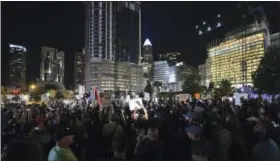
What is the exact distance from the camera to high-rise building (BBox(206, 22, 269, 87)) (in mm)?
111637

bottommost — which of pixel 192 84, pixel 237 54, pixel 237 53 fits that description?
pixel 192 84

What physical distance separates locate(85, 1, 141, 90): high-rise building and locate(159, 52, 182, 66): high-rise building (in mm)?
16638

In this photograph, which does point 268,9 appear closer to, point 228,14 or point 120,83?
point 228,14

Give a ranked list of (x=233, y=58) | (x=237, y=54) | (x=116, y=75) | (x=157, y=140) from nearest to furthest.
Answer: (x=157, y=140), (x=237, y=54), (x=233, y=58), (x=116, y=75)

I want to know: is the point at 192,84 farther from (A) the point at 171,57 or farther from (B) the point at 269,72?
(A) the point at 171,57

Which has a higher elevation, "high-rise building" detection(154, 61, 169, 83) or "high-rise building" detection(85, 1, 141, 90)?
"high-rise building" detection(85, 1, 141, 90)

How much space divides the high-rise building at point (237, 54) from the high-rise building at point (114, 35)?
1269 inches

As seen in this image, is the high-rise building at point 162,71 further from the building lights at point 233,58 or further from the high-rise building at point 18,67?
the high-rise building at point 18,67

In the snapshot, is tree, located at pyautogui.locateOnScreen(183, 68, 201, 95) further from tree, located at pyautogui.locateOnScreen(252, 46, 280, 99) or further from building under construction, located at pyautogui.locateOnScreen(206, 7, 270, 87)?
tree, located at pyautogui.locateOnScreen(252, 46, 280, 99)

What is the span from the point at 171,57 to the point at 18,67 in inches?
3020

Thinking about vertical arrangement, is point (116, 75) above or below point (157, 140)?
above

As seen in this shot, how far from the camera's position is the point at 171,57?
164 m

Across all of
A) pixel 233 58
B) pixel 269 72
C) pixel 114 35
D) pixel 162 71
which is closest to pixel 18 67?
pixel 114 35

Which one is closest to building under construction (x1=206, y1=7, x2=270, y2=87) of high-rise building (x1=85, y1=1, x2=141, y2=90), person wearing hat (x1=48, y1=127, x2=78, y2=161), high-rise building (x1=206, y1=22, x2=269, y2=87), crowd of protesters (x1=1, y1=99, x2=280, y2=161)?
high-rise building (x1=206, y1=22, x2=269, y2=87)
